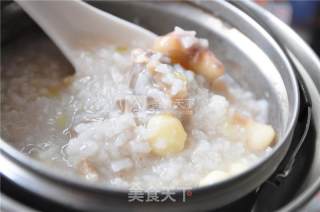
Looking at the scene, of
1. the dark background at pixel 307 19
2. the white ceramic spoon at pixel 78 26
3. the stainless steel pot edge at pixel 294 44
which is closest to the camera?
the stainless steel pot edge at pixel 294 44

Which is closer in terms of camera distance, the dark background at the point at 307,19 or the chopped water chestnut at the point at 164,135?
the chopped water chestnut at the point at 164,135

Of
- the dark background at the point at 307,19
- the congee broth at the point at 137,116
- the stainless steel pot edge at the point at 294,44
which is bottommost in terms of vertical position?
the dark background at the point at 307,19

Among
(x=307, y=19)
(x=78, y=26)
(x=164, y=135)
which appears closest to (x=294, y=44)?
(x=164, y=135)

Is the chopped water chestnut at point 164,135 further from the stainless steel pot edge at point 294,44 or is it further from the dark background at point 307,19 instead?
the dark background at point 307,19

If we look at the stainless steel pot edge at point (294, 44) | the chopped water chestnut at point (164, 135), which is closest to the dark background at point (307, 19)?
the stainless steel pot edge at point (294, 44)

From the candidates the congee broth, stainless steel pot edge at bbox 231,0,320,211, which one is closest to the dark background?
stainless steel pot edge at bbox 231,0,320,211
